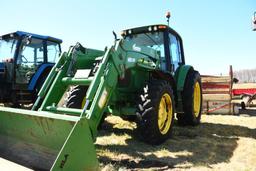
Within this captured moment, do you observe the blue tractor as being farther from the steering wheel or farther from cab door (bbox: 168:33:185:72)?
cab door (bbox: 168:33:185:72)

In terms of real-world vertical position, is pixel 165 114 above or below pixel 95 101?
below

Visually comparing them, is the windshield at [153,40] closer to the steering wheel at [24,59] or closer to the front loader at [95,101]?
Result: the front loader at [95,101]

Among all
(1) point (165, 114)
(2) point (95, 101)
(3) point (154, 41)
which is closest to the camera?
(2) point (95, 101)

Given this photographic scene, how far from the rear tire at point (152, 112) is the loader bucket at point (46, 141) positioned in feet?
5.47

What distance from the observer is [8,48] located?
900cm

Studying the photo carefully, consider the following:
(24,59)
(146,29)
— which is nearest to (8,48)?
(24,59)

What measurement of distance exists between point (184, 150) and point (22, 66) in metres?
5.99

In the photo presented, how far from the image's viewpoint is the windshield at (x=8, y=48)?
8.83 metres

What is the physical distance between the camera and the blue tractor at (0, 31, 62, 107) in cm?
869

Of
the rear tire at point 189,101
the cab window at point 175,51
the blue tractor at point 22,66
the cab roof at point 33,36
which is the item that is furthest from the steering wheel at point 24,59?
the rear tire at point 189,101

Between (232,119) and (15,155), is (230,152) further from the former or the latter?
(232,119)

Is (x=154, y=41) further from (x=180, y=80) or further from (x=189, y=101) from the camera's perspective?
(x=189, y=101)

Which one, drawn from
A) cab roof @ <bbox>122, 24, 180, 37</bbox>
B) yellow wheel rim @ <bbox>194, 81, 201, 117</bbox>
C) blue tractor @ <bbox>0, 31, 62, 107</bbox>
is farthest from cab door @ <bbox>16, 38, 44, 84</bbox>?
yellow wheel rim @ <bbox>194, 81, 201, 117</bbox>

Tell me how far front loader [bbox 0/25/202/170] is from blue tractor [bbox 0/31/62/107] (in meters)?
3.58
